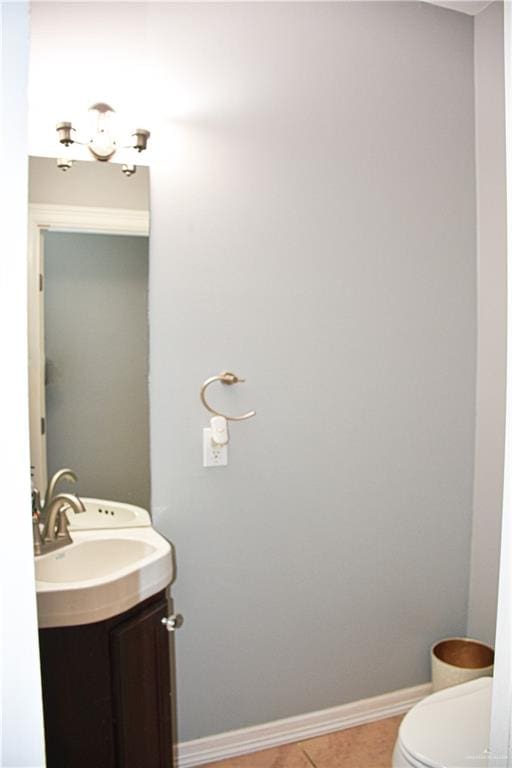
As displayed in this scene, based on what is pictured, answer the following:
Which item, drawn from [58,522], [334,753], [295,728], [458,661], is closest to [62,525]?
[58,522]

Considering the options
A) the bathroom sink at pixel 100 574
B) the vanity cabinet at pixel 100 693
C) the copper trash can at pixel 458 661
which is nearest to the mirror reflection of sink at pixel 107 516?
the bathroom sink at pixel 100 574

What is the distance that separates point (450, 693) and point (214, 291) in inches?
55.3

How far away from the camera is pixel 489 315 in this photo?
2385 millimetres

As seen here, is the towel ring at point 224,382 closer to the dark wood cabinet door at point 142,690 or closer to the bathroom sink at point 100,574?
the bathroom sink at point 100,574

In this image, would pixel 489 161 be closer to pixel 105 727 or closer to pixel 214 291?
pixel 214 291

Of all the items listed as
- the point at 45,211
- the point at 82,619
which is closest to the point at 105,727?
the point at 82,619

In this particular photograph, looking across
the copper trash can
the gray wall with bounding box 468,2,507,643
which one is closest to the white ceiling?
the gray wall with bounding box 468,2,507,643

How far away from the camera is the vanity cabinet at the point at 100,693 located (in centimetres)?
145

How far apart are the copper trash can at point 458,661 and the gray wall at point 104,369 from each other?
1.31 meters

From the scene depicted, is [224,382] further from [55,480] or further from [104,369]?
[55,480]

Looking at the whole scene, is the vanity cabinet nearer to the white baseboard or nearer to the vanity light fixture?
the white baseboard

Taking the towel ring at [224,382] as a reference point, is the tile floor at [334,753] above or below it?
below

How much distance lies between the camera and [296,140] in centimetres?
208

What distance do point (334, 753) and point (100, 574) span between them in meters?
1.07
